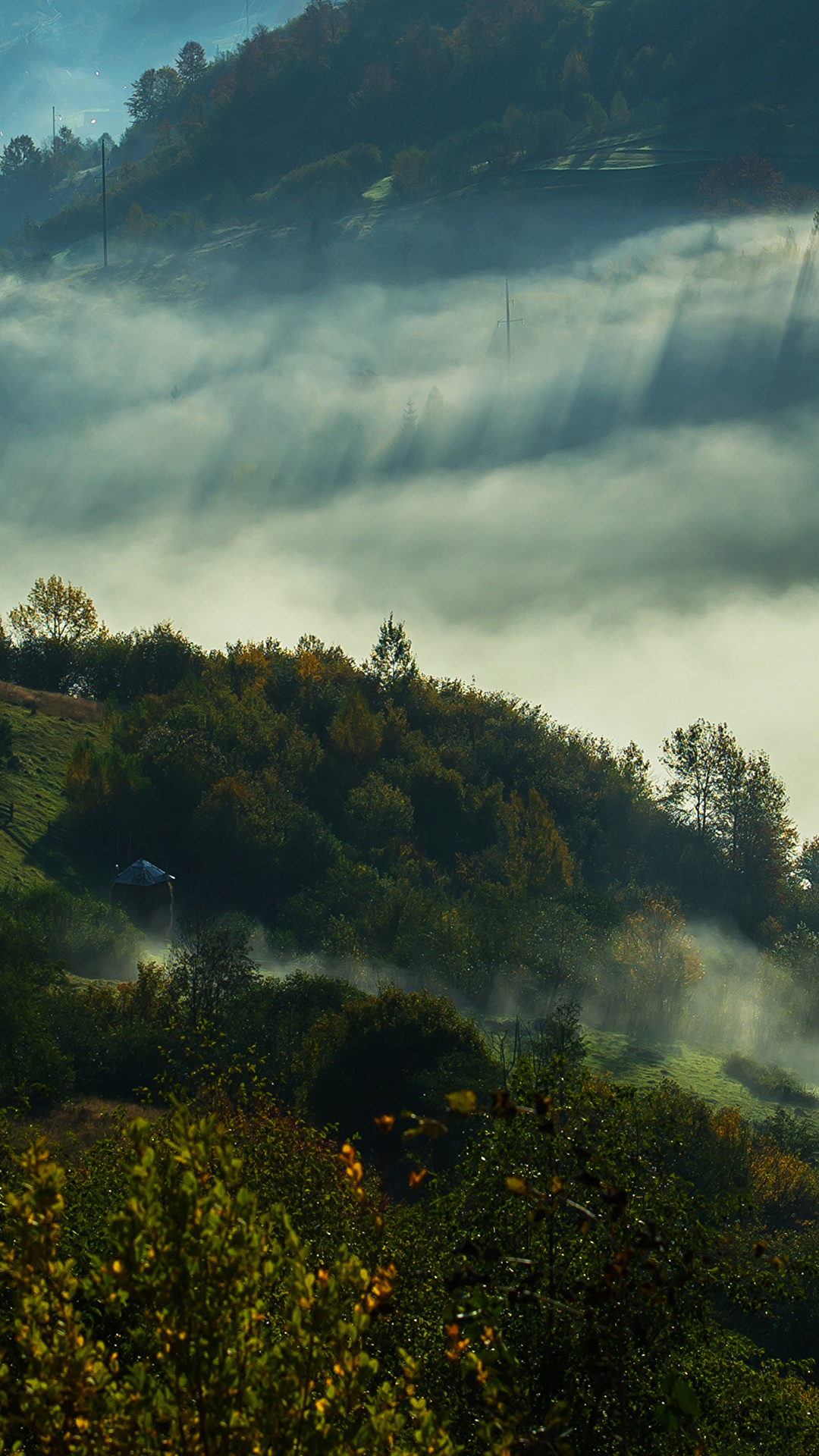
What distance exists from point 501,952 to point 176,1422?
74972 mm

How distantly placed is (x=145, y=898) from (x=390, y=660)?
2409 inches

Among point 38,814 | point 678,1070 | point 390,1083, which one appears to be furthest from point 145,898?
point 678,1070

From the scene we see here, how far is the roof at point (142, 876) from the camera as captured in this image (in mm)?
74625

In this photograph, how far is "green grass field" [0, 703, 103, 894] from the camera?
7688 cm

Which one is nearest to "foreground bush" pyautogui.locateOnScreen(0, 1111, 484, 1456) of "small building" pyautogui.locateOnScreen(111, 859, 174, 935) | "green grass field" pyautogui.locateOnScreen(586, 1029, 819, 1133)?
"green grass field" pyautogui.locateOnScreen(586, 1029, 819, 1133)

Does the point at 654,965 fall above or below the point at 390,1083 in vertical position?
above

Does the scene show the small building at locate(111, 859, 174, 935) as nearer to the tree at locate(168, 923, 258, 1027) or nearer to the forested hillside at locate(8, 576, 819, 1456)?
the forested hillside at locate(8, 576, 819, 1456)

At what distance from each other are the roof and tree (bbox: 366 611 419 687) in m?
57.8

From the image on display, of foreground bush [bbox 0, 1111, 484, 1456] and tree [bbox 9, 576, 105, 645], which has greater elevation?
tree [bbox 9, 576, 105, 645]

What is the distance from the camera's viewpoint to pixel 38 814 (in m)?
83.2

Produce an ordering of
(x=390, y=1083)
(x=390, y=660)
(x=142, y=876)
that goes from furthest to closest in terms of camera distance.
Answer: (x=390, y=660)
(x=142, y=876)
(x=390, y=1083)

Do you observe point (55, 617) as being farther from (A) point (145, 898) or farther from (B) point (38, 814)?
(A) point (145, 898)

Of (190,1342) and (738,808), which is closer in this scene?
(190,1342)

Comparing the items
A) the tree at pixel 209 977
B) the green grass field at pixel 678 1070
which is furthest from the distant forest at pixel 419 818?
the tree at pixel 209 977
